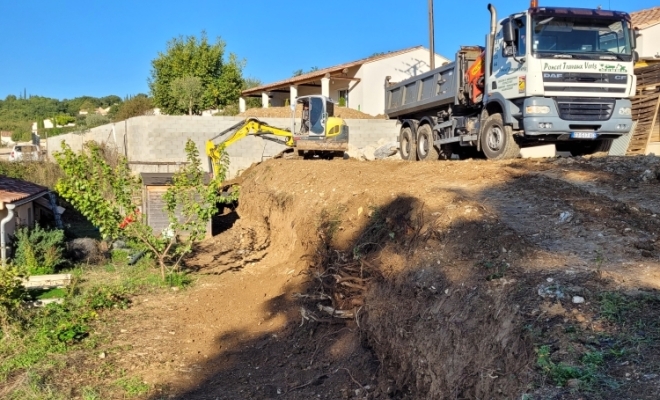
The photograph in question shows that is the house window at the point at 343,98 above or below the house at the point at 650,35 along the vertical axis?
below

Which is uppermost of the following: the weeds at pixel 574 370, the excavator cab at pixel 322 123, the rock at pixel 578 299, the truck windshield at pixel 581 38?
the truck windshield at pixel 581 38

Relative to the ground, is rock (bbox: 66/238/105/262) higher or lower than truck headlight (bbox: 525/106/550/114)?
lower

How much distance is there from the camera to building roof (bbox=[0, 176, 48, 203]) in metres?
13.6

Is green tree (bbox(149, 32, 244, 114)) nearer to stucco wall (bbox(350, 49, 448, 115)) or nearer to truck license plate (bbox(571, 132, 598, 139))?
stucco wall (bbox(350, 49, 448, 115))

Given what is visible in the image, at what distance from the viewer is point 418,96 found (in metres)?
16.1

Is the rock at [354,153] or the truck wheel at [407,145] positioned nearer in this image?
the truck wheel at [407,145]

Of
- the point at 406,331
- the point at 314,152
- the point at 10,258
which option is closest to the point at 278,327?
the point at 406,331

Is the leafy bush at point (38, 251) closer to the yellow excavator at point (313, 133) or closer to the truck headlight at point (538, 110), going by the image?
the yellow excavator at point (313, 133)

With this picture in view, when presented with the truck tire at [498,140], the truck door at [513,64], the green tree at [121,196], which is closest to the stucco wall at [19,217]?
the green tree at [121,196]

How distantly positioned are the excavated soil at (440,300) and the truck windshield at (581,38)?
2.20 meters

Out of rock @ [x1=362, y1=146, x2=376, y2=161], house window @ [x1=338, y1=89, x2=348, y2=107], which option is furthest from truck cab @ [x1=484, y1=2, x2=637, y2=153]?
house window @ [x1=338, y1=89, x2=348, y2=107]

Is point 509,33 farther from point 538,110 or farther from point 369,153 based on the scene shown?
point 369,153

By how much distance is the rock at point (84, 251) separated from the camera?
48.3 ft

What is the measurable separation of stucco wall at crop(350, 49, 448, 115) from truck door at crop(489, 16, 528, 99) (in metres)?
22.5
